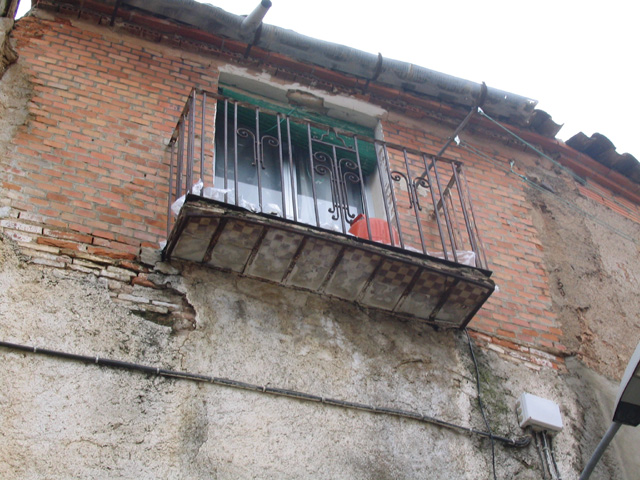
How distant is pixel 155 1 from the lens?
639cm

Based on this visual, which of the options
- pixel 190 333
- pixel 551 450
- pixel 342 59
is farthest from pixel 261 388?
pixel 342 59

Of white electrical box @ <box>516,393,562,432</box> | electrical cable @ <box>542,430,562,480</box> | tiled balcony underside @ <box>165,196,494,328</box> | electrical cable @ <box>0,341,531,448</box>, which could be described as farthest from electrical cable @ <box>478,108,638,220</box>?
electrical cable @ <box>0,341,531,448</box>

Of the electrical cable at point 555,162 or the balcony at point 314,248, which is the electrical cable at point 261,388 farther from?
the electrical cable at point 555,162

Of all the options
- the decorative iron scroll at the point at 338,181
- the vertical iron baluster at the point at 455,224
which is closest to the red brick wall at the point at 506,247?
the vertical iron baluster at the point at 455,224

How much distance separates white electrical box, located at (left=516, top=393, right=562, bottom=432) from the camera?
15.0ft

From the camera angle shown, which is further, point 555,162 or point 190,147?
point 555,162

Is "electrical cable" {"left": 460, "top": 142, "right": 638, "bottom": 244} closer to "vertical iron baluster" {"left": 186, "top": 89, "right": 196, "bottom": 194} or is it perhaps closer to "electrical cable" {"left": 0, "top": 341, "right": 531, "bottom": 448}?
"vertical iron baluster" {"left": 186, "top": 89, "right": 196, "bottom": 194}

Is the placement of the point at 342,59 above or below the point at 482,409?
above

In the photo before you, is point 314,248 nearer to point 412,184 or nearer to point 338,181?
point 338,181

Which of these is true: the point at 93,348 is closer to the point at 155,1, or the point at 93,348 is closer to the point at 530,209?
the point at 155,1

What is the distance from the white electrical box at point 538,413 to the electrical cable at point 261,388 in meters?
0.11

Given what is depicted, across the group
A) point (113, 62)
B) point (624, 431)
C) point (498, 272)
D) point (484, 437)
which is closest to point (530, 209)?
point (498, 272)

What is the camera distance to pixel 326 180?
6504mm

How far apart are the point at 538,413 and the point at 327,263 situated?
1.64 m
